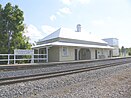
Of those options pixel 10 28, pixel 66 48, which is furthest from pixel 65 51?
pixel 10 28

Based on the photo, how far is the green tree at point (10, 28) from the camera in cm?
2472

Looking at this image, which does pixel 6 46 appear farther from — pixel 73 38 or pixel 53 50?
pixel 73 38

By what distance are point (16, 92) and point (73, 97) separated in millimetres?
2249

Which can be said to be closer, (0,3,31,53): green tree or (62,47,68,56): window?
(0,3,31,53): green tree

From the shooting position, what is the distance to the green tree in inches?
973

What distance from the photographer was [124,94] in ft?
21.4

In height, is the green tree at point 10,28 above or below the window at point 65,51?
above

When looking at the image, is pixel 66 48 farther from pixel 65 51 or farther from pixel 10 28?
pixel 10 28

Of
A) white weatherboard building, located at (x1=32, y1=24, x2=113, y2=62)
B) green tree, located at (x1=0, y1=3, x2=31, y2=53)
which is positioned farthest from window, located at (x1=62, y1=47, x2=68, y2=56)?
green tree, located at (x1=0, y1=3, x2=31, y2=53)

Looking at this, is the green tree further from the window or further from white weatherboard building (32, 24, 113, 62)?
the window

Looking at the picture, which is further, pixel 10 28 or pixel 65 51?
pixel 65 51

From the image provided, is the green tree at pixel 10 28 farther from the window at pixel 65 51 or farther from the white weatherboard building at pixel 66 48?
the window at pixel 65 51

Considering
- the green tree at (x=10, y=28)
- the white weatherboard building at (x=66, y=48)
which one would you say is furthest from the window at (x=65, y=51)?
the green tree at (x=10, y=28)

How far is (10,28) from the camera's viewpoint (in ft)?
81.8
